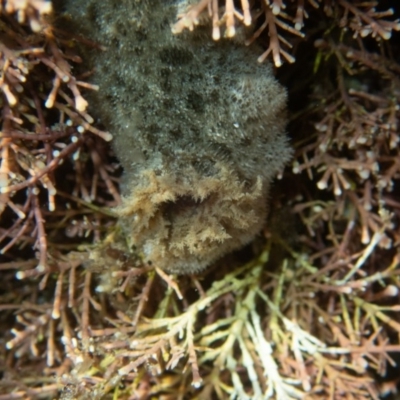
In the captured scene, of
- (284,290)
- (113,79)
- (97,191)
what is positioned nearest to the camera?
(113,79)

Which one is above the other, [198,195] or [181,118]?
[181,118]

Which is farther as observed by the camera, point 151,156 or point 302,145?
point 302,145

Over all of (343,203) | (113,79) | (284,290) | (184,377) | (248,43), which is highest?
(248,43)

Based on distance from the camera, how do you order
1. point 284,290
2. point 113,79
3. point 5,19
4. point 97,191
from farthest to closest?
point 284,290 < point 97,191 < point 113,79 < point 5,19

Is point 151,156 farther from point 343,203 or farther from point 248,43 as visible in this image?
point 343,203

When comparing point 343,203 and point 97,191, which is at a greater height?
point 343,203

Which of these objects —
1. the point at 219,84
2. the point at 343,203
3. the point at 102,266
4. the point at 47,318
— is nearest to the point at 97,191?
the point at 102,266
